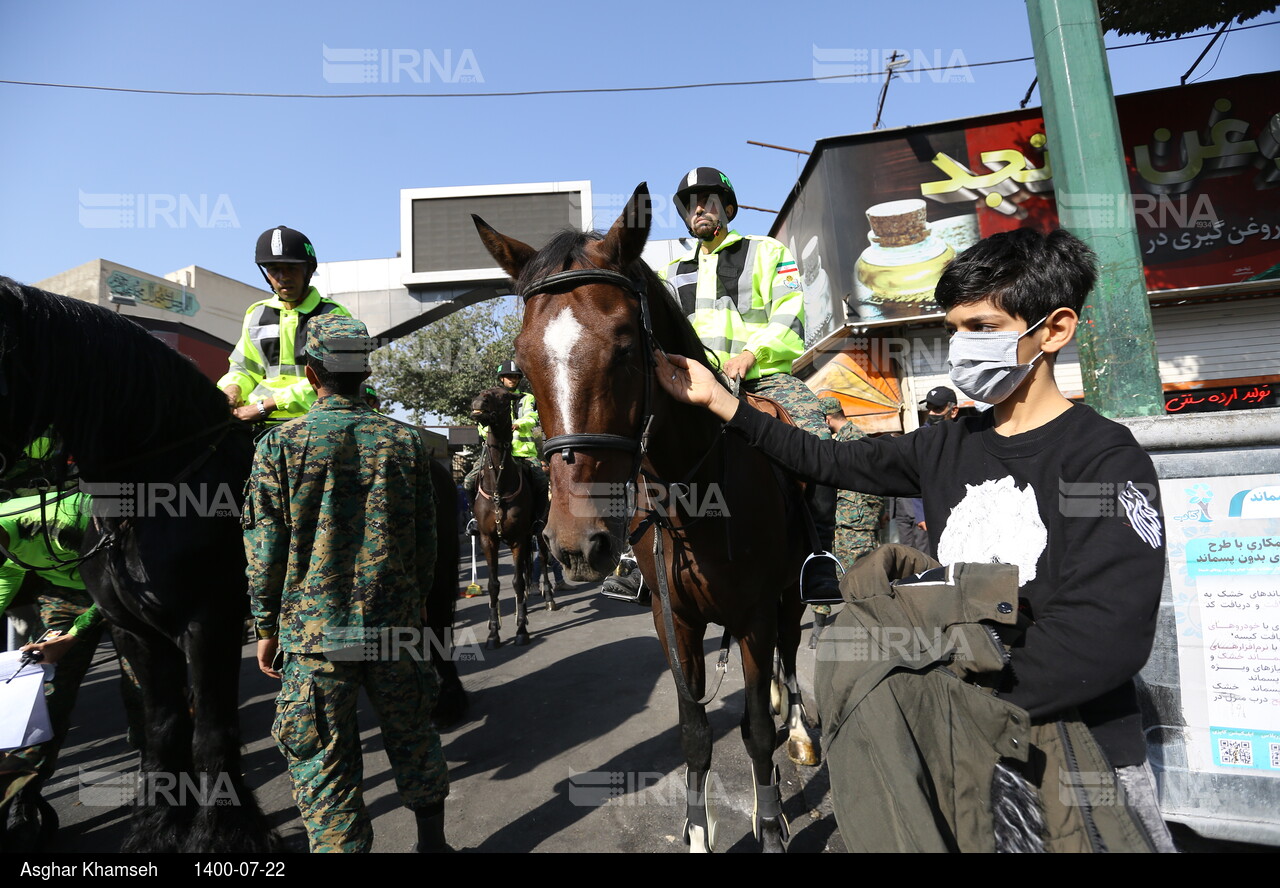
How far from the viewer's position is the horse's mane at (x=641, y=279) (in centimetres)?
221

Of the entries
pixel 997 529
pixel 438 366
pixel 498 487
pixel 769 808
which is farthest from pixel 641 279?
pixel 438 366

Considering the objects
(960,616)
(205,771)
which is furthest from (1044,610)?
(205,771)

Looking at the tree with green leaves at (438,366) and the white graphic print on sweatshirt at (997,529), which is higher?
the tree with green leaves at (438,366)

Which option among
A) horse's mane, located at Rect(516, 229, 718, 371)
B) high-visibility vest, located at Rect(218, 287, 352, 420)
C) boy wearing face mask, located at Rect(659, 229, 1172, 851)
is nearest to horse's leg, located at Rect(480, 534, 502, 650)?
high-visibility vest, located at Rect(218, 287, 352, 420)

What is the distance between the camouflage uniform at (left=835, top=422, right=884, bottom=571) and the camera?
615cm

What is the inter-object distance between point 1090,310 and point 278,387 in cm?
523

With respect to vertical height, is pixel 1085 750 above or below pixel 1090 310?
below

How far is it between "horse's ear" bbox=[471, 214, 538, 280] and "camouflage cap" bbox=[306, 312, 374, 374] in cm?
81

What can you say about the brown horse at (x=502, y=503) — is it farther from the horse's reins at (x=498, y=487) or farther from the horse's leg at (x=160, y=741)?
the horse's leg at (x=160, y=741)

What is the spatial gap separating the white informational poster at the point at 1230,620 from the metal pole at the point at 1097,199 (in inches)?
33.8

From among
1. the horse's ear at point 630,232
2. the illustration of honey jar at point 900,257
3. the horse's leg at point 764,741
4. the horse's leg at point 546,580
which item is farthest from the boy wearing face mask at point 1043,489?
the illustration of honey jar at point 900,257

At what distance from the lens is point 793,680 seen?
4422 mm

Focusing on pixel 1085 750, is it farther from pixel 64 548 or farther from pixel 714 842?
pixel 64 548

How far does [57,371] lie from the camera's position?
295cm
